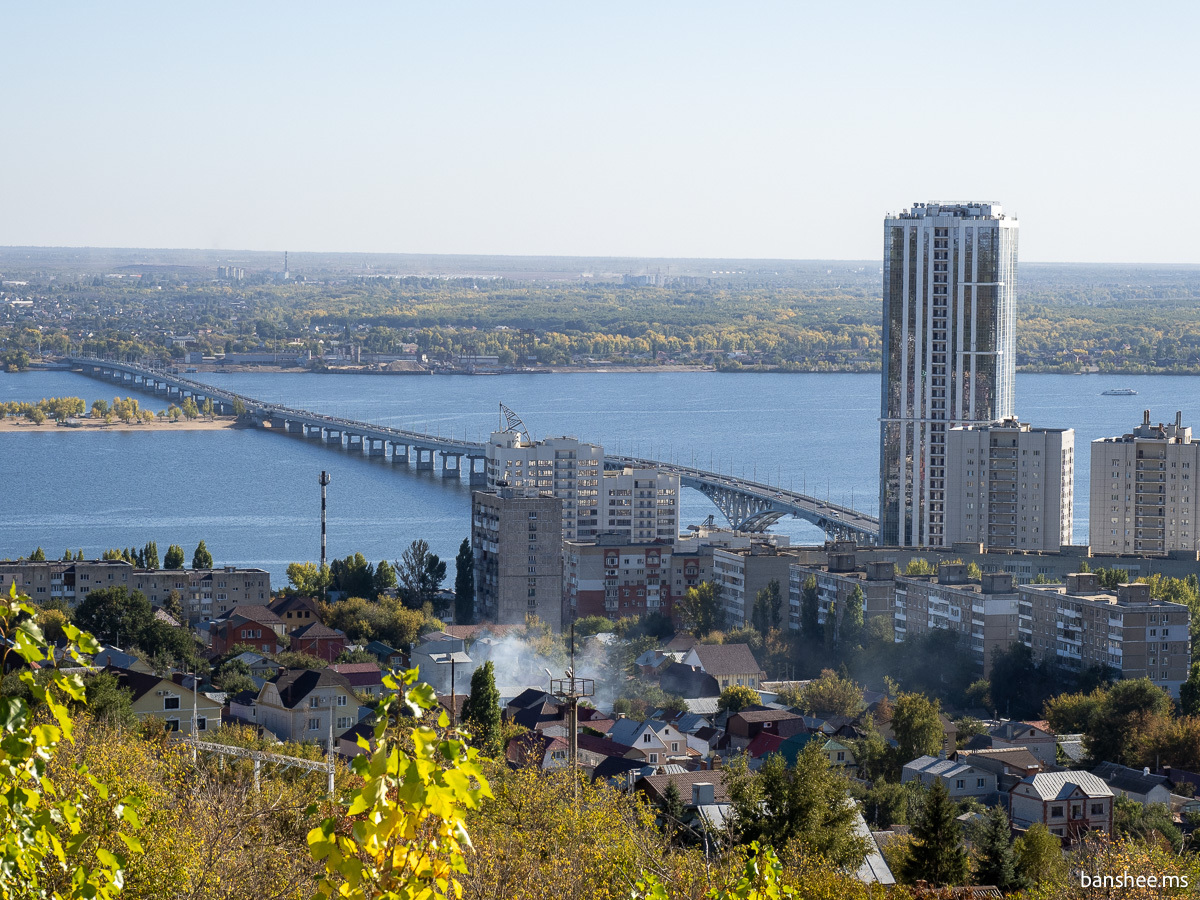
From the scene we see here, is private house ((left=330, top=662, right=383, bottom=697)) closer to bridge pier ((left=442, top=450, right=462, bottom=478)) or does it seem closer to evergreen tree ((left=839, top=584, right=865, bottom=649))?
evergreen tree ((left=839, top=584, right=865, bottom=649))

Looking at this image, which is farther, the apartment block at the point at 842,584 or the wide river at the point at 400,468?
the wide river at the point at 400,468

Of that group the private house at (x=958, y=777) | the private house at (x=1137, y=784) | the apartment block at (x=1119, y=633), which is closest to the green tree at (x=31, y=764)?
the private house at (x=958, y=777)

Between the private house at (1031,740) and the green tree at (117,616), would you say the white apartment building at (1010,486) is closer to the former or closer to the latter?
the private house at (1031,740)

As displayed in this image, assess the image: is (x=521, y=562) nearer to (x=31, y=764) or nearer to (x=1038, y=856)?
(x=1038, y=856)

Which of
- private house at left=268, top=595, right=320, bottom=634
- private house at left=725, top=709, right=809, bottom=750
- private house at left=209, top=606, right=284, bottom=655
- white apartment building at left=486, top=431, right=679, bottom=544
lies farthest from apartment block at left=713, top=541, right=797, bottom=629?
private house at left=725, top=709, right=809, bottom=750

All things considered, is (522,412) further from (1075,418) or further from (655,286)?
(655,286)

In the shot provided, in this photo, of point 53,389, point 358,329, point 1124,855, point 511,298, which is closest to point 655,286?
point 511,298

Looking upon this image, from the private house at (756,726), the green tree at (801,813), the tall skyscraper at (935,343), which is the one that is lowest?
the private house at (756,726)
